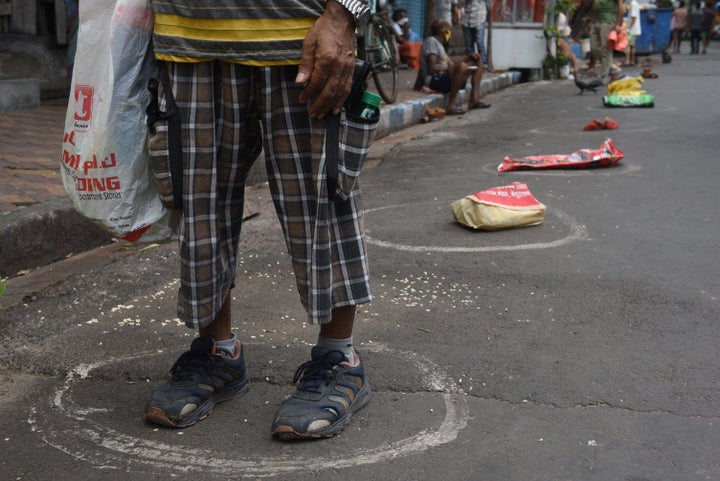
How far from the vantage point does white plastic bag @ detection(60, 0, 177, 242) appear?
2.38 metres

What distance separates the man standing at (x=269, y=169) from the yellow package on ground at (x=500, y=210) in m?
2.17

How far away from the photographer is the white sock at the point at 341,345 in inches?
101

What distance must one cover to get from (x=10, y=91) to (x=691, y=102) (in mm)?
8349

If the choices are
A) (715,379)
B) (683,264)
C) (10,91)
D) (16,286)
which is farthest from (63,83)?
(715,379)

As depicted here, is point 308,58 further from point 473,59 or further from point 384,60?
point 473,59

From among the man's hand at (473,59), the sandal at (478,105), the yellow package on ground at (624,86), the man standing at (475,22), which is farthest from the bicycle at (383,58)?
the man standing at (475,22)

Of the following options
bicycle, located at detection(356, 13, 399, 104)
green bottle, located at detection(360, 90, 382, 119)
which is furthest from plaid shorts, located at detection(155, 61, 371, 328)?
bicycle, located at detection(356, 13, 399, 104)

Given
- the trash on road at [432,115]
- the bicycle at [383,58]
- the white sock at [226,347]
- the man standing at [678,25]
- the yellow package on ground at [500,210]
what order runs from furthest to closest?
the man standing at [678,25]
the trash on road at [432,115]
the bicycle at [383,58]
the yellow package on ground at [500,210]
the white sock at [226,347]

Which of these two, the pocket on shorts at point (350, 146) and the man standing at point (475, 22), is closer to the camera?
the pocket on shorts at point (350, 146)

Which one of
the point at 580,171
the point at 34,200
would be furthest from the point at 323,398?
the point at 580,171

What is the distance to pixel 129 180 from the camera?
2451 millimetres

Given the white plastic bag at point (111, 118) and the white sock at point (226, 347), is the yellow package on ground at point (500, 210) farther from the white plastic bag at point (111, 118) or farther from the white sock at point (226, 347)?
the white plastic bag at point (111, 118)

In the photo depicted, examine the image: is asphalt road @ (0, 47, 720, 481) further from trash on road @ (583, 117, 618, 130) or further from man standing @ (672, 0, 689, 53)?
man standing @ (672, 0, 689, 53)

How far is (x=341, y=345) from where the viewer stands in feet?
8.43
